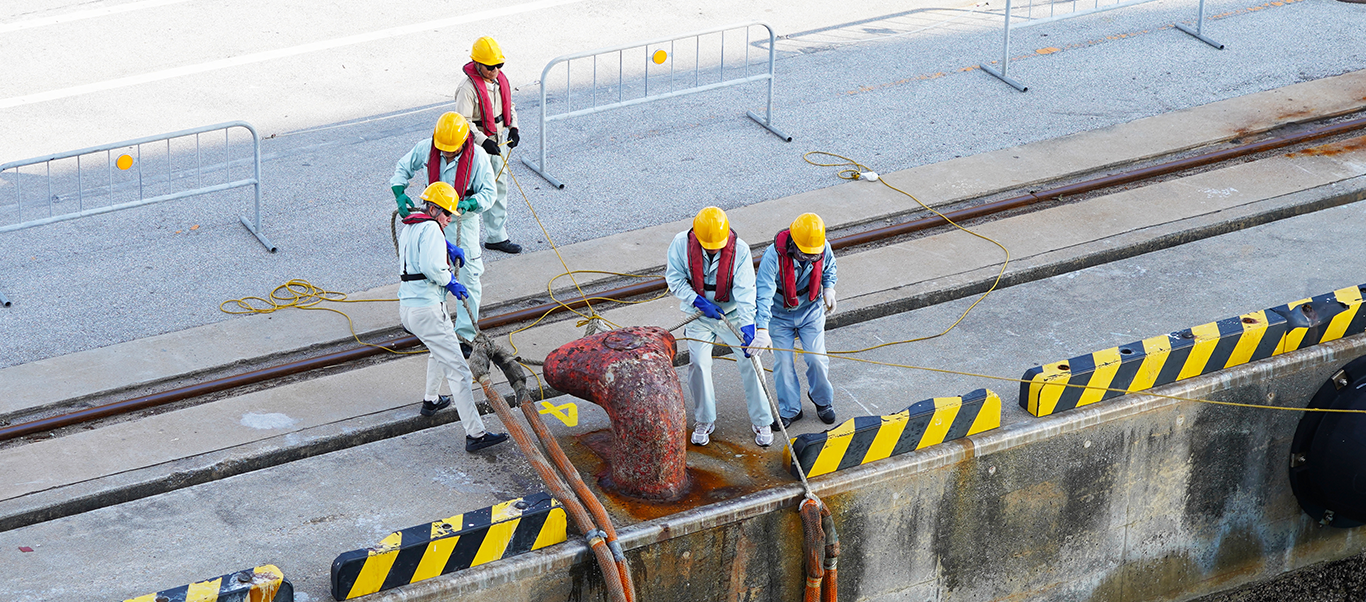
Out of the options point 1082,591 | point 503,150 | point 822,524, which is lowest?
point 1082,591

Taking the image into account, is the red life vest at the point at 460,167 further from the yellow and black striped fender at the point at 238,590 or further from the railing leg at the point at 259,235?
the yellow and black striped fender at the point at 238,590

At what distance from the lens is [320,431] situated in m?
8.11

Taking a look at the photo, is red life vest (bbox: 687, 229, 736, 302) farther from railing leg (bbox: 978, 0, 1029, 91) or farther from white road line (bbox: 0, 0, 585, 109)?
white road line (bbox: 0, 0, 585, 109)

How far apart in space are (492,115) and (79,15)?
6.53 meters

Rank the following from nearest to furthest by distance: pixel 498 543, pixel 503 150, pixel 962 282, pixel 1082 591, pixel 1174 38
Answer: pixel 498 543
pixel 1082 591
pixel 962 282
pixel 503 150
pixel 1174 38

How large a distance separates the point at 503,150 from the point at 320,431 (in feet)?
10.6

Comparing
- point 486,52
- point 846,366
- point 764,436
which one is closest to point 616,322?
point 846,366

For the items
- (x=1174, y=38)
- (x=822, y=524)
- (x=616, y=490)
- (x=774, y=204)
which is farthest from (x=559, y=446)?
(x=1174, y=38)

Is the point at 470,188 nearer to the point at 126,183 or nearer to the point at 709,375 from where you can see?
the point at 709,375

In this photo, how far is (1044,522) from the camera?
329 inches

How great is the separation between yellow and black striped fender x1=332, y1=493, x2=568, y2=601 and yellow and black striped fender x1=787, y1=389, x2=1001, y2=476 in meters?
1.44

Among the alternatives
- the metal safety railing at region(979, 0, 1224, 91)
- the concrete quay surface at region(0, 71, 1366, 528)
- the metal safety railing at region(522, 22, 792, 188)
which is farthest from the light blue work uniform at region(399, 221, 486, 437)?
the metal safety railing at region(979, 0, 1224, 91)

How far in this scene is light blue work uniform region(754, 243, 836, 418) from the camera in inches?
308

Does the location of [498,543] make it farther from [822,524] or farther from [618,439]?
[822,524]
